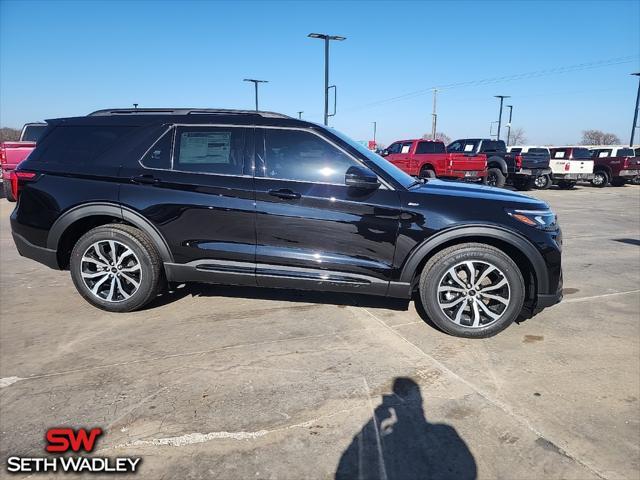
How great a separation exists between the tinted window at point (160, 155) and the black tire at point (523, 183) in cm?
1822

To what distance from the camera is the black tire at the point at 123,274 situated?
375cm

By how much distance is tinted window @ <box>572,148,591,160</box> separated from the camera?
1981 cm

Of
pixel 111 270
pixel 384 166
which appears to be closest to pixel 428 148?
pixel 384 166

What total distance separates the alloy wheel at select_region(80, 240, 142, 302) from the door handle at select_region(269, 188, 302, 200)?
1.42m

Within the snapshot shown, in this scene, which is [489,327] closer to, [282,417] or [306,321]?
[306,321]

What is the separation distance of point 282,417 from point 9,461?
4.53 ft

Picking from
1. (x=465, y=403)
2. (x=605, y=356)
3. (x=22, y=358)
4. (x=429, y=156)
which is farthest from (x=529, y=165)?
(x=22, y=358)

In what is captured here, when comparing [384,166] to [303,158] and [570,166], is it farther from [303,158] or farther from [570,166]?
[570,166]

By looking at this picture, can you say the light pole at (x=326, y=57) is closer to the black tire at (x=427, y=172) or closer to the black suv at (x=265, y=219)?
the black tire at (x=427, y=172)

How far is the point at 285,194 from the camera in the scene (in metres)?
3.53

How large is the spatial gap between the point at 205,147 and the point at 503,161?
16.4 metres

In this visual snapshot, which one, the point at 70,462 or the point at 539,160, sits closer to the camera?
the point at 70,462

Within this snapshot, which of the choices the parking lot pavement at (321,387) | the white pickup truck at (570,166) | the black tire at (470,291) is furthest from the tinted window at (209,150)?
the white pickup truck at (570,166)

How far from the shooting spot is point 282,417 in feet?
7.92
